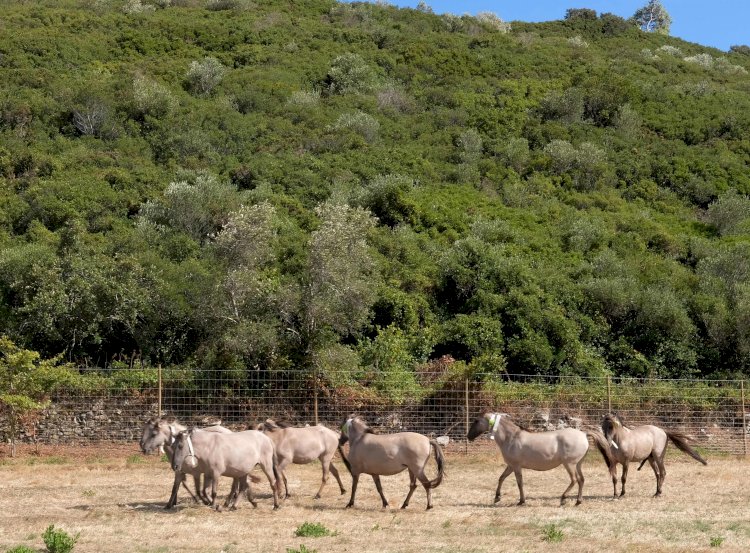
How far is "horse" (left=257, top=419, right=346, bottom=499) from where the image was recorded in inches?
648

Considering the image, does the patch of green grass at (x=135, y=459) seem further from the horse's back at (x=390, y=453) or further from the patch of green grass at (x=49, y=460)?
the horse's back at (x=390, y=453)

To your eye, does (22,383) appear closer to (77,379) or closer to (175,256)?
(77,379)

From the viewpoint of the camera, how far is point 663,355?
3431cm

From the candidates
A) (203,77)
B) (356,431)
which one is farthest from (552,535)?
(203,77)

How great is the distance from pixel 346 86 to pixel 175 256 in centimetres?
3665

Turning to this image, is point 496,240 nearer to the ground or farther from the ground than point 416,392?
farther from the ground

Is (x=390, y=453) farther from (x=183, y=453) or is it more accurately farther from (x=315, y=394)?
(x=315, y=394)

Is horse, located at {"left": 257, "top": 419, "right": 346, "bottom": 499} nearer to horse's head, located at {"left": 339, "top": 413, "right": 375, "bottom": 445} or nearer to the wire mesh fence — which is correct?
horse's head, located at {"left": 339, "top": 413, "right": 375, "bottom": 445}

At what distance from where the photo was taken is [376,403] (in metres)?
25.2

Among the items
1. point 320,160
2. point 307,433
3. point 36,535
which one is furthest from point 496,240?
point 36,535

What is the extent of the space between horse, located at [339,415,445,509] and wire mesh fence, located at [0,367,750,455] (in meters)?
8.54

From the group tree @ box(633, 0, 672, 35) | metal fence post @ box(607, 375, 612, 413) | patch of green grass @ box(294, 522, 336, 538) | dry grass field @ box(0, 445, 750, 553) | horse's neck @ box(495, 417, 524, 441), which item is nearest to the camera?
dry grass field @ box(0, 445, 750, 553)

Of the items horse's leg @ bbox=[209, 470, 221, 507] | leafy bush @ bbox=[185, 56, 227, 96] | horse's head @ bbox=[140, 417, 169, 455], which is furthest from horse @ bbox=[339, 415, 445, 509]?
leafy bush @ bbox=[185, 56, 227, 96]

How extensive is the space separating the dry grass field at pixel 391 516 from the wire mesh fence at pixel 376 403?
3.45 m
